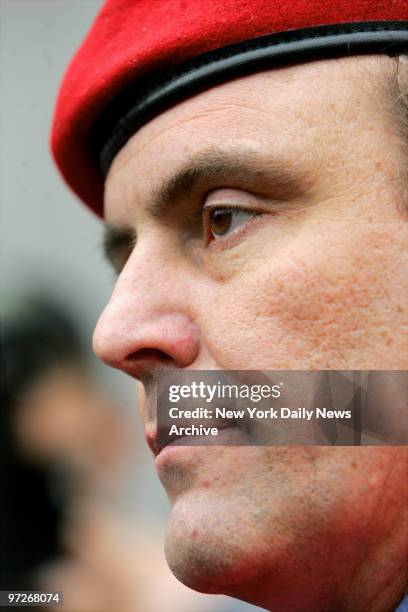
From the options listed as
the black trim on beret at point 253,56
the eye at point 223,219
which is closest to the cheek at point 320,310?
the eye at point 223,219

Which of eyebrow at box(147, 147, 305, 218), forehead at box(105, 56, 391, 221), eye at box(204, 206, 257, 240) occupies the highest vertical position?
forehead at box(105, 56, 391, 221)

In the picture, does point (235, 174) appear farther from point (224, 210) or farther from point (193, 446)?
point (193, 446)

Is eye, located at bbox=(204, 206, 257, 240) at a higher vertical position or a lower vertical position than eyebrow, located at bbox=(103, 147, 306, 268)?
lower

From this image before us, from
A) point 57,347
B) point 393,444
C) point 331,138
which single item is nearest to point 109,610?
point 57,347

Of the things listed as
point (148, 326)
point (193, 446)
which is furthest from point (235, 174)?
point (193, 446)

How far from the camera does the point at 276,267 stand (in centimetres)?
123

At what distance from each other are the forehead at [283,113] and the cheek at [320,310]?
→ 5.7 inches

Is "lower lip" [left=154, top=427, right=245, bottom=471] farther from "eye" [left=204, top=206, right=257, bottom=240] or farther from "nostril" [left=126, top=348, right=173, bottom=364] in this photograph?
"eye" [left=204, top=206, right=257, bottom=240]

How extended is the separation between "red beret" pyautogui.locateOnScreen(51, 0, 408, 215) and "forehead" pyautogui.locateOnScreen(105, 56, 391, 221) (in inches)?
0.9

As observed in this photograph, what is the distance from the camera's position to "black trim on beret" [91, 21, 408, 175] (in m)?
1.27

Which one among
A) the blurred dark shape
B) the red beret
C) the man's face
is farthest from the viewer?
the blurred dark shape

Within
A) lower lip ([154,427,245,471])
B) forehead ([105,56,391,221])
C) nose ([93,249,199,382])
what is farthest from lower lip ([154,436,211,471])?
forehead ([105,56,391,221])

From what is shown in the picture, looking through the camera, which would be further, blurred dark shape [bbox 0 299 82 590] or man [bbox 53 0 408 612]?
blurred dark shape [bbox 0 299 82 590]

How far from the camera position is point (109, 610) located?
2.18 metres
